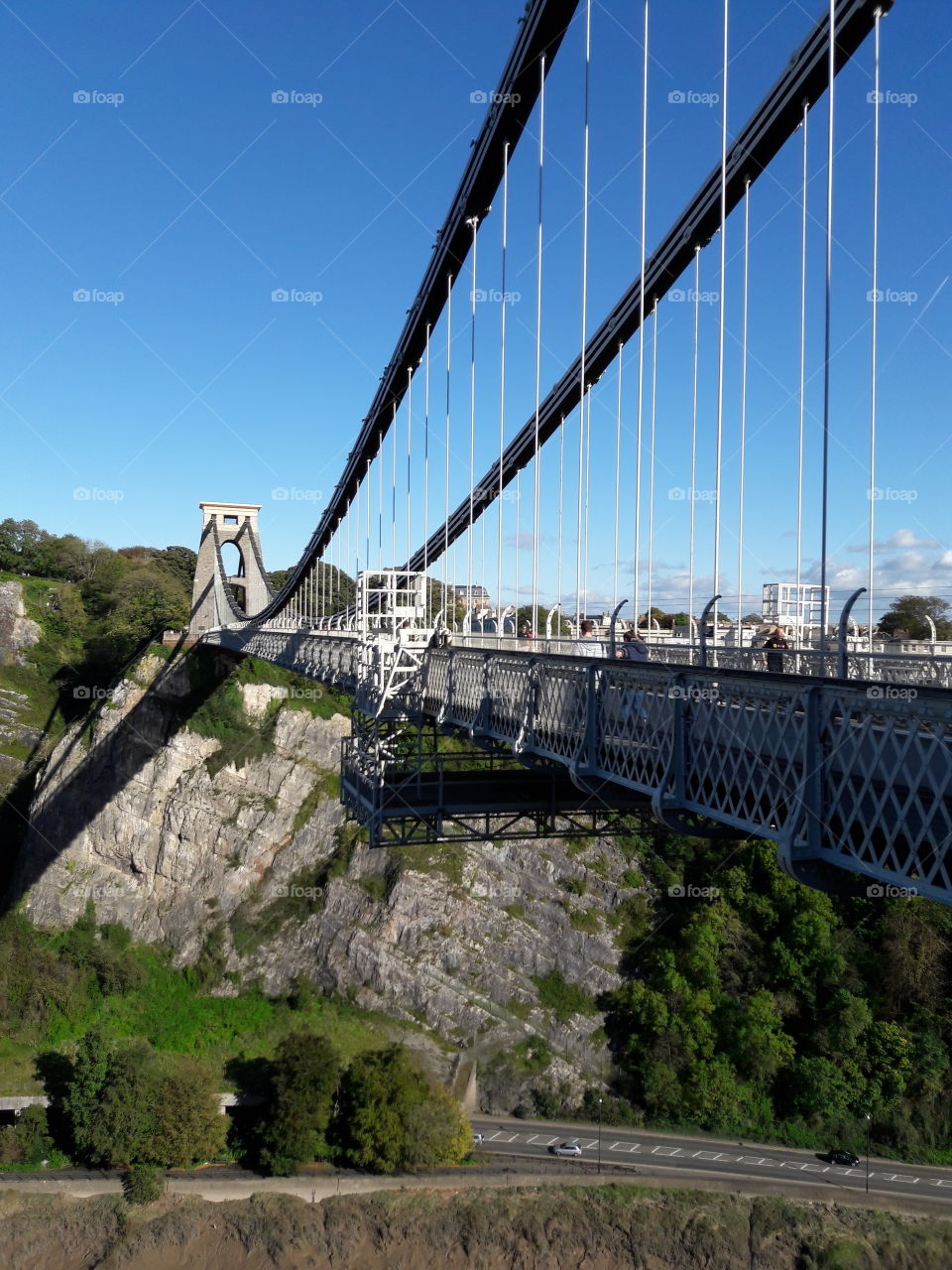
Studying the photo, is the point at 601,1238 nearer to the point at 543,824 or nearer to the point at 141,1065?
the point at 141,1065

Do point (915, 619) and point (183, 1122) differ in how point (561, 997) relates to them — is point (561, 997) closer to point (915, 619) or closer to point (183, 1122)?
point (183, 1122)

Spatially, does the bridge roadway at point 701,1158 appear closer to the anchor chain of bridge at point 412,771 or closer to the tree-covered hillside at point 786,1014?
the tree-covered hillside at point 786,1014

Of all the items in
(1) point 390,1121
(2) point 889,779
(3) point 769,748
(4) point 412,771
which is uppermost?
(3) point 769,748

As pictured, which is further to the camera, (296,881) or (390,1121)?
(296,881)

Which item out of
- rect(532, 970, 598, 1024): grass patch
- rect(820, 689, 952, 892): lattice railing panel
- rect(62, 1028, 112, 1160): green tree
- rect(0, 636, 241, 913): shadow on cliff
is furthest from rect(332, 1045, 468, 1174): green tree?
rect(820, 689, 952, 892): lattice railing panel

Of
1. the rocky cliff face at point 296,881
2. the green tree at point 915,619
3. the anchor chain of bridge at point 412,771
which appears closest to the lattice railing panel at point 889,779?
the anchor chain of bridge at point 412,771

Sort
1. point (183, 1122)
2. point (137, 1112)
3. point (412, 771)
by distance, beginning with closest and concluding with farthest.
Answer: point (412, 771) < point (137, 1112) < point (183, 1122)

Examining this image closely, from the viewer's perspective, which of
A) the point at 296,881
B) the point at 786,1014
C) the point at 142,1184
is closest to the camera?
the point at 142,1184

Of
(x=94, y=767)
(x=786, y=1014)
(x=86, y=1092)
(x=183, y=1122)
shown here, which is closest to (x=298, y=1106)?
(x=183, y=1122)
